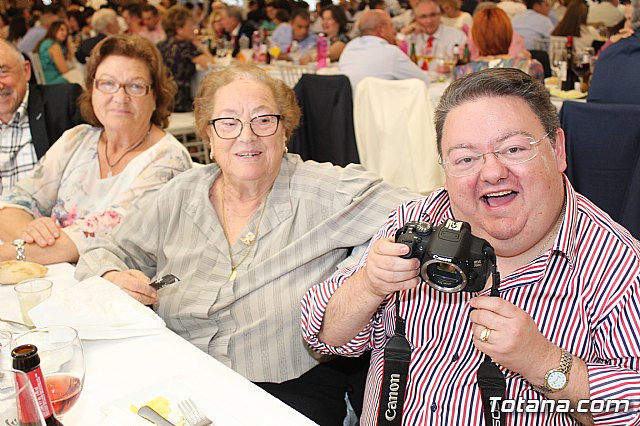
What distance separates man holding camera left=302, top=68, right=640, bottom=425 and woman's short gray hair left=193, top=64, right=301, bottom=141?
2.35ft

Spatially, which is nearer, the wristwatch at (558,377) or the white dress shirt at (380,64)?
the wristwatch at (558,377)

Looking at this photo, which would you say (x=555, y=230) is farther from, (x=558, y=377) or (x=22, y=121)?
(x=22, y=121)

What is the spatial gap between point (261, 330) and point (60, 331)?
72 centimetres

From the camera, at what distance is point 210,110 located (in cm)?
206

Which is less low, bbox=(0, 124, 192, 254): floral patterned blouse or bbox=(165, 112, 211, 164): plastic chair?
bbox=(0, 124, 192, 254): floral patterned blouse

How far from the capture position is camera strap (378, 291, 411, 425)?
1429 millimetres

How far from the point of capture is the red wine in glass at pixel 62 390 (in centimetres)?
116

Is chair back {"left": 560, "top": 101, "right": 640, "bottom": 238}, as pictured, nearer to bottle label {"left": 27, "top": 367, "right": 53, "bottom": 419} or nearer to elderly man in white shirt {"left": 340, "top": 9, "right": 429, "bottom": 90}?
elderly man in white shirt {"left": 340, "top": 9, "right": 429, "bottom": 90}

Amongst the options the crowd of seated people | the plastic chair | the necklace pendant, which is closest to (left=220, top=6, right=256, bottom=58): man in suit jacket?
the plastic chair

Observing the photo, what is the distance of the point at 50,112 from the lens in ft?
10.3

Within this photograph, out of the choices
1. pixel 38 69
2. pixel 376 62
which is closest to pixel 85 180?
pixel 376 62

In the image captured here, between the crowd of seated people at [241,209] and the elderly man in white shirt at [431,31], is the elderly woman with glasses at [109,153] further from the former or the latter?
the elderly man in white shirt at [431,31]

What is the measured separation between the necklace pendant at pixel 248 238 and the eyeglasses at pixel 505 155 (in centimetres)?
77

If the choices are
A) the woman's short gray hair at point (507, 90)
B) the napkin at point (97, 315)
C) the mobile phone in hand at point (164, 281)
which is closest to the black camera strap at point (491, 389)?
the woman's short gray hair at point (507, 90)
